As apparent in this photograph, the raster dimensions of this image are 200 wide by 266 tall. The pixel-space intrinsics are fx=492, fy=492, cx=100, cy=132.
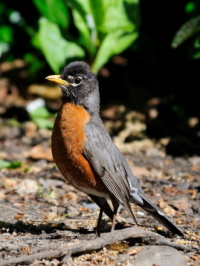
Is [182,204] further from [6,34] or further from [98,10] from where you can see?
[6,34]

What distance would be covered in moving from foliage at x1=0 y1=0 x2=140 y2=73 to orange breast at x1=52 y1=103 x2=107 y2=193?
269 centimetres

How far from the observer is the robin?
4.17 metres

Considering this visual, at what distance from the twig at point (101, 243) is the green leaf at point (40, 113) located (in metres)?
4.04

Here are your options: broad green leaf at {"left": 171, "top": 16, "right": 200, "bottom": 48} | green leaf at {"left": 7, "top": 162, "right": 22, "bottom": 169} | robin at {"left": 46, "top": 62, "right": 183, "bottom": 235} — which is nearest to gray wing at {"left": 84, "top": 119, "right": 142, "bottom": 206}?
robin at {"left": 46, "top": 62, "right": 183, "bottom": 235}

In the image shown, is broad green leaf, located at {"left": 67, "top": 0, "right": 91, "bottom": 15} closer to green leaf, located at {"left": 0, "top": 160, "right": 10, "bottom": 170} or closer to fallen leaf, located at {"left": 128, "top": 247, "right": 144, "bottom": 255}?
green leaf, located at {"left": 0, "top": 160, "right": 10, "bottom": 170}

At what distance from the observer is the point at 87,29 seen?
7.06 meters

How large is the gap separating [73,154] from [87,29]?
11.0ft

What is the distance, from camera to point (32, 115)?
Result: 302 inches

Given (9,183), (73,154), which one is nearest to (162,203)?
(73,154)

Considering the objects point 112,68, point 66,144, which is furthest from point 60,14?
point 66,144

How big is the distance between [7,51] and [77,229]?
4978 mm

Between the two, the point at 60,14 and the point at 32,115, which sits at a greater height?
the point at 60,14

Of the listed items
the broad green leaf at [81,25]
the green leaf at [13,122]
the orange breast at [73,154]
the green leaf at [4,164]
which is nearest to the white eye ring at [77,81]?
the orange breast at [73,154]

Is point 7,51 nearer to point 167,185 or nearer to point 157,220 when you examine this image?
point 167,185
